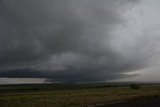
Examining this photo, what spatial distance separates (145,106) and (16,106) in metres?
21.7

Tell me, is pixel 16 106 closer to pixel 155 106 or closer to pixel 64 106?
pixel 64 106

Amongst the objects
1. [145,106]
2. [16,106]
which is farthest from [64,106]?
[145,106]

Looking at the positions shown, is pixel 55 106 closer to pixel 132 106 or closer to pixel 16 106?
pixel 16 106

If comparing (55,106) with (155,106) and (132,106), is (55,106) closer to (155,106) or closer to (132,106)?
(132,106)

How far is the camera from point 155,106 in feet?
142

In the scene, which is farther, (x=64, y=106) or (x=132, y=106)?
(x=64, y=106)

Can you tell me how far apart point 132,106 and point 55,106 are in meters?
12.5

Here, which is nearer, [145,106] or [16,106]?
[145,106]

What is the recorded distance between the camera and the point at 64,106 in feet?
151

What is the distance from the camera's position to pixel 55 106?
4550cm

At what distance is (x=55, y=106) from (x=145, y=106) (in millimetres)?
14489

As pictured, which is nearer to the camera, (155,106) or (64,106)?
(155,106)

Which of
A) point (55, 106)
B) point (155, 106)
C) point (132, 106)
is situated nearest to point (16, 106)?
point (55, 106)

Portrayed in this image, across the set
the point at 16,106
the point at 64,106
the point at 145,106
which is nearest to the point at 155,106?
the point at 145,106
